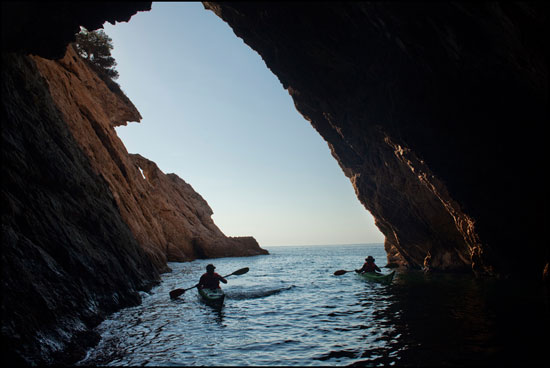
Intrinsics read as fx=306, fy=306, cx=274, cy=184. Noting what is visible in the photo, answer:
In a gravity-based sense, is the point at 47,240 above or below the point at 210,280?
above

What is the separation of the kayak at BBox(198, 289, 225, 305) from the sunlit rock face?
10.6m

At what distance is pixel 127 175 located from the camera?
25641 mm

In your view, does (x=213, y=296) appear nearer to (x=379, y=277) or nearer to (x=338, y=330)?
(x=338, y=330)

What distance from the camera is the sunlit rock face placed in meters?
8.42

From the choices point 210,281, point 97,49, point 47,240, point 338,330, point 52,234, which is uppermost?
point 97,49

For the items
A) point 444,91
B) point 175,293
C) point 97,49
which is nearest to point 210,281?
point 175,293

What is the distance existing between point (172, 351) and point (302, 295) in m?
8.89

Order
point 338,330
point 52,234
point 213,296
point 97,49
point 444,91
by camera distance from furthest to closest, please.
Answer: point 97,49
point 213,296
point 444,91
point 338,330
point 52,234

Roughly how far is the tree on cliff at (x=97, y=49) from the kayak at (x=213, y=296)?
2902cm

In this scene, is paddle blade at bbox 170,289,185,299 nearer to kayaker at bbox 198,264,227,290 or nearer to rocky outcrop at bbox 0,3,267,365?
kayaker at bbox 198,264,227,290

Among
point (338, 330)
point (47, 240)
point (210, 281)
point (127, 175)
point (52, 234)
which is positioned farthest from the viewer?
point (127, 175)

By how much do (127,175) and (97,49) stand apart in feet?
52.9

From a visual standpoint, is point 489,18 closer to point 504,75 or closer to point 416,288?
point 504,75

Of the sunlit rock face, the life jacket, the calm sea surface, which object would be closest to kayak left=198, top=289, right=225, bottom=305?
the calm sea surface
